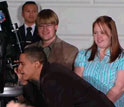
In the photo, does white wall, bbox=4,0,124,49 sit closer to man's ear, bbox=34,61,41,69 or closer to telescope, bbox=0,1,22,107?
telescope, bbox=0,1,22,107

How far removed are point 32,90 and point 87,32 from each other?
2500 millimetres

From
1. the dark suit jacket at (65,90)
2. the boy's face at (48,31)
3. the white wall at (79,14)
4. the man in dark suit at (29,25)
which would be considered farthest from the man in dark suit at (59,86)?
the white wall at (79,14)

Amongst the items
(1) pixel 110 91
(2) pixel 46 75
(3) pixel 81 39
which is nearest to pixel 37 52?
(2) pixel 46 75

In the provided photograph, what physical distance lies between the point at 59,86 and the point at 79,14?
9.74 feet

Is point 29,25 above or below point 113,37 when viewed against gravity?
below

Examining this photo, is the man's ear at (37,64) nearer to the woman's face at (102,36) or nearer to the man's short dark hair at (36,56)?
the man's short dark hair at (36,56)

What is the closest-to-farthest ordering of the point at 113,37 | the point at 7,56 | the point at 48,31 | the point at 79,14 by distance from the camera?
the point at 113,37
the point at 7,56
the point at 48,31
the point at 79,14

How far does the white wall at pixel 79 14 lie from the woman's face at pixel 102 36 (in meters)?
2.11

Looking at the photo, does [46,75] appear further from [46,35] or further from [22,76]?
[46,35]

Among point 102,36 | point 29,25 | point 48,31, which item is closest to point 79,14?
point 29,25

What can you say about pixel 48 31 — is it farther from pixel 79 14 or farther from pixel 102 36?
pixel 79 14

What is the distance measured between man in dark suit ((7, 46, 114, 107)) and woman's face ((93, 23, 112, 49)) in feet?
1.87

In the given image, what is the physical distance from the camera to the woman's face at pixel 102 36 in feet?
10.2

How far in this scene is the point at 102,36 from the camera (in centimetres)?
Result: 312
